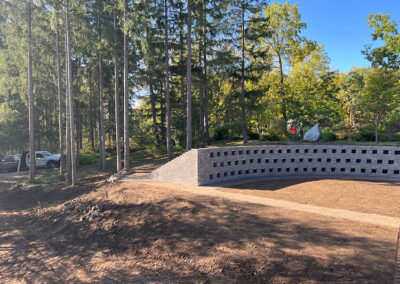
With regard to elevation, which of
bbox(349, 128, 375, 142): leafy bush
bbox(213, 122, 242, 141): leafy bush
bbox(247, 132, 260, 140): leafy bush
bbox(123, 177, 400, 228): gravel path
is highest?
bbox(213, 122, 242, 141): leafy bush

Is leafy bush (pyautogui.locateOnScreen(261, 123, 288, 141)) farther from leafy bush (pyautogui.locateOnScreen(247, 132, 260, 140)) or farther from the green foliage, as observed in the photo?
leafy bush (pyautogui.locateOnScreen(247, 132, 260, 140))

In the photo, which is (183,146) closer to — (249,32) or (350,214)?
(249,32)

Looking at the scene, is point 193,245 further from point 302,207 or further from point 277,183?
point 277,183

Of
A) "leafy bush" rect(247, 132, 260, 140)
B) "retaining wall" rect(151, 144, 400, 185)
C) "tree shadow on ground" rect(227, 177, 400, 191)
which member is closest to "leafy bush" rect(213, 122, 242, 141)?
"leafy bush" rect(247, 132, 260, 140)

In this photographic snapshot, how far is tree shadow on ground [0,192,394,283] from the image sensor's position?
4.70m

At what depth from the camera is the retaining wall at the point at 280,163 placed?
1064cm

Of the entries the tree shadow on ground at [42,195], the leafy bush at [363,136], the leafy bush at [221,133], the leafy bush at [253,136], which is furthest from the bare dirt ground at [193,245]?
the leafy bush at [221,133]

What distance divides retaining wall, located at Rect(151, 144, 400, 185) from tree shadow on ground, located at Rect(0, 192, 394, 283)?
246 cm

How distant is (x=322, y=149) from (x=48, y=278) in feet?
40.8

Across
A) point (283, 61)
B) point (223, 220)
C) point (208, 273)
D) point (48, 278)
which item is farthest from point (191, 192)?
point (283, 61)

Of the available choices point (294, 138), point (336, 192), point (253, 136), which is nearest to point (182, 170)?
point (336, 192)

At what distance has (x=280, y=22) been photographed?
19.5 m

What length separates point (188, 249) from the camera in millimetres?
5805

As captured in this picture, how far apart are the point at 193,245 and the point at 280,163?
7.82m
